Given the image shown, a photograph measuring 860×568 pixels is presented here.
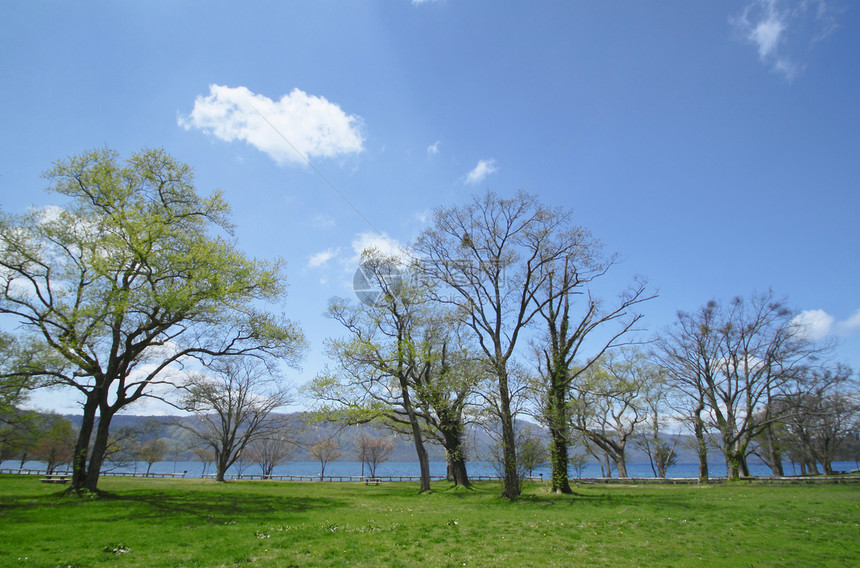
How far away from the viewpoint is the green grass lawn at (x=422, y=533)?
823 centimetres

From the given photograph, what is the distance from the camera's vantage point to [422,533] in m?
10.9

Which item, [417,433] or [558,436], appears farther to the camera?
[417,433]

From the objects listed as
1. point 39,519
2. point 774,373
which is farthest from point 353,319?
point 774,373

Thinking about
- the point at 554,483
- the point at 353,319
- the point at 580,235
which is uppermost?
the point at 580,235

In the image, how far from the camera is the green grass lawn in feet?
27.0

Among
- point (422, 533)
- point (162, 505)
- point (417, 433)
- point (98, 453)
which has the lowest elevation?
point (162, 505)

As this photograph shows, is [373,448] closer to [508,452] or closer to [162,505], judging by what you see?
[508,452]

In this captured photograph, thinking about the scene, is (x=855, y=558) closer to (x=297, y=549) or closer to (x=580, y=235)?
(x=297, y=549)

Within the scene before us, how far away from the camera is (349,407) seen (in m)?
23.9

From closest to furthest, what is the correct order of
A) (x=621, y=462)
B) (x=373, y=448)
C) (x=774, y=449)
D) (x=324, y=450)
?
(x=621, y=462) < (x=774, y=449) < (x=373, y=448) < (x=324, y=450)

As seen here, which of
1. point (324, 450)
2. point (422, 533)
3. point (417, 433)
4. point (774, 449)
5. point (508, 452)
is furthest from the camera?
point (324, 450)

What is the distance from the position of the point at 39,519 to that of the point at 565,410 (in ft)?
62.9

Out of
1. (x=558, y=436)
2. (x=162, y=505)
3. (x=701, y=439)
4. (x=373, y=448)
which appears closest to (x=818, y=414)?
(x=701, y=439)

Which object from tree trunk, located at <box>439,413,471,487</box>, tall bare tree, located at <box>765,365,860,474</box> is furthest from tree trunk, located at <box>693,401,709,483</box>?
tree trunk, located at <box>439,413,471,487</box>
